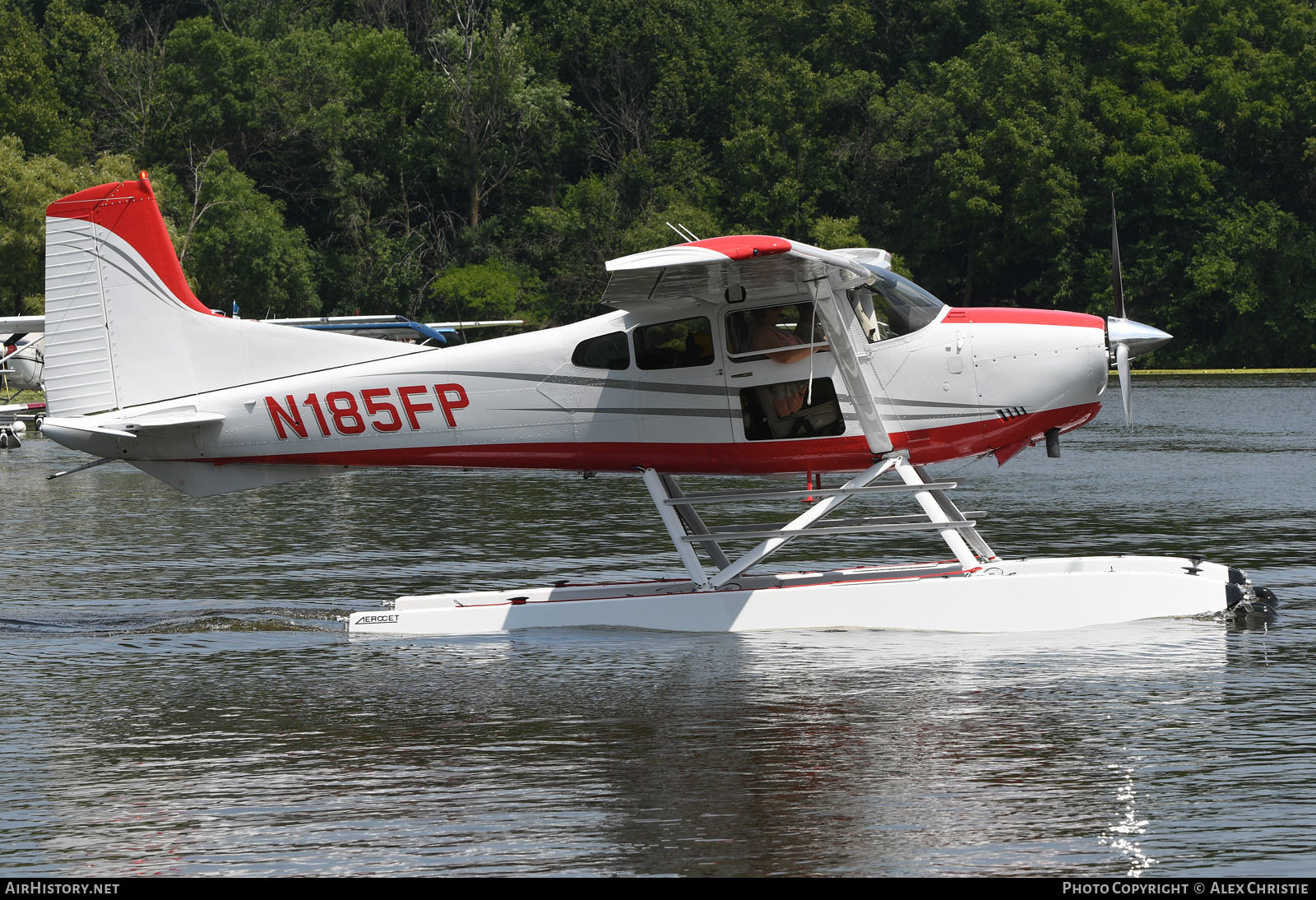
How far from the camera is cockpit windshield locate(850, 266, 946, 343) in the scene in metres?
10.9

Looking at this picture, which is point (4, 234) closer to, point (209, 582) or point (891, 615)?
point (209, 582)

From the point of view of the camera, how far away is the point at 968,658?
9570 millimetres

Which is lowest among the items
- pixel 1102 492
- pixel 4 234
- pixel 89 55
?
pixel 1102 492

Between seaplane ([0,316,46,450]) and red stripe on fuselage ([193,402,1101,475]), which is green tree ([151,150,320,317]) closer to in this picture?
seaplane ([0,316,46,450])

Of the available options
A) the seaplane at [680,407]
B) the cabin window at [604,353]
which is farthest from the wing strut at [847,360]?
the cabin window at [604,353]

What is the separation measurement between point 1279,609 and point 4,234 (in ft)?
186

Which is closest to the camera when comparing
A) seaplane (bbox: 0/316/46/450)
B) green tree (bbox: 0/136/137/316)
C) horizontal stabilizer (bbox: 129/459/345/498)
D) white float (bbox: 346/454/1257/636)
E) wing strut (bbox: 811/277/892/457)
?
white float (bbox: 346/454/1257/636)

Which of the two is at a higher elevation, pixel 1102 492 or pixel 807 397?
pixel 807 397

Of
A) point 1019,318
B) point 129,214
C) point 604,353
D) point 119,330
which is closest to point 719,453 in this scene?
point 604,353

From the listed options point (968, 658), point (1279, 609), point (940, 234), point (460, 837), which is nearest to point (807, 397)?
point (968, 658)

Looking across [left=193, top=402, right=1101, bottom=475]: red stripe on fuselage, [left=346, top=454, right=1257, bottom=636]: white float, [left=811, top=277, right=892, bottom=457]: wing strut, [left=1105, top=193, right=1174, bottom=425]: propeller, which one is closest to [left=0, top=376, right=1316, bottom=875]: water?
[left=346, top=454, right=1257, bottom=636]: white float

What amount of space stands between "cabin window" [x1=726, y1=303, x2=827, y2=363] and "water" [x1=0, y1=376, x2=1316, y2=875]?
6.64 ft

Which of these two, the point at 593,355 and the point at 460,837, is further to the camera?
the point at 593,355

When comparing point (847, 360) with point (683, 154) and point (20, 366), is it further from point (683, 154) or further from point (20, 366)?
point (683, 154)
